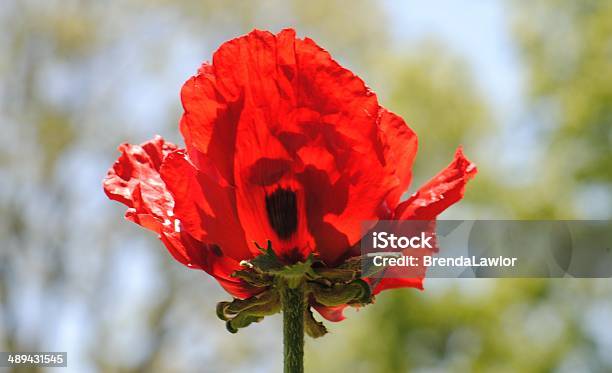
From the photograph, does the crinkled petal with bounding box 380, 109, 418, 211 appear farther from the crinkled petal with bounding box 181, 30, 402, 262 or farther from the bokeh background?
the bokeh background

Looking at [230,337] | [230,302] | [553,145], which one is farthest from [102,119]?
[230,302]

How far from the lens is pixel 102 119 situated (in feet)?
16.4

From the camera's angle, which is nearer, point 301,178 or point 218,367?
point 301,178

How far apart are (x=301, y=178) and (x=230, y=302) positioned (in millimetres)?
61

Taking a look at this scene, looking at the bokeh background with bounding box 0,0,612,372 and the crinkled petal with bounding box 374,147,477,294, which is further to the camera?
the bokeh background with bounding box 0,0,612,372

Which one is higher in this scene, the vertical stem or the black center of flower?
the black center of flower

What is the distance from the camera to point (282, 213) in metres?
0.31

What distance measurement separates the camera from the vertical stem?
0.86 ft

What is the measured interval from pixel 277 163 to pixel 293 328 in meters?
0.06

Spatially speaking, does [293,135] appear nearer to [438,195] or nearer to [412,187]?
[438,195]

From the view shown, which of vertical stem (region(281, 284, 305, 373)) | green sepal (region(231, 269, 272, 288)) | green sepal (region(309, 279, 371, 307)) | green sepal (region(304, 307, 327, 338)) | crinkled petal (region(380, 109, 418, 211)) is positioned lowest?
vertical stem (region(281, 284, 305, 373))

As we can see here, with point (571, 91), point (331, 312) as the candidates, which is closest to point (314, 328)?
point (331, 312)

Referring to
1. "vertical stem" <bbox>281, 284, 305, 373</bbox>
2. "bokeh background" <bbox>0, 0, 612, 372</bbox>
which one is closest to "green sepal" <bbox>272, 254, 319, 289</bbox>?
"vertical stem" <bbox>281, 284, 305, 373</bbox>

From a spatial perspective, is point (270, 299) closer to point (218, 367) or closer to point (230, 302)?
point (230, 302)
